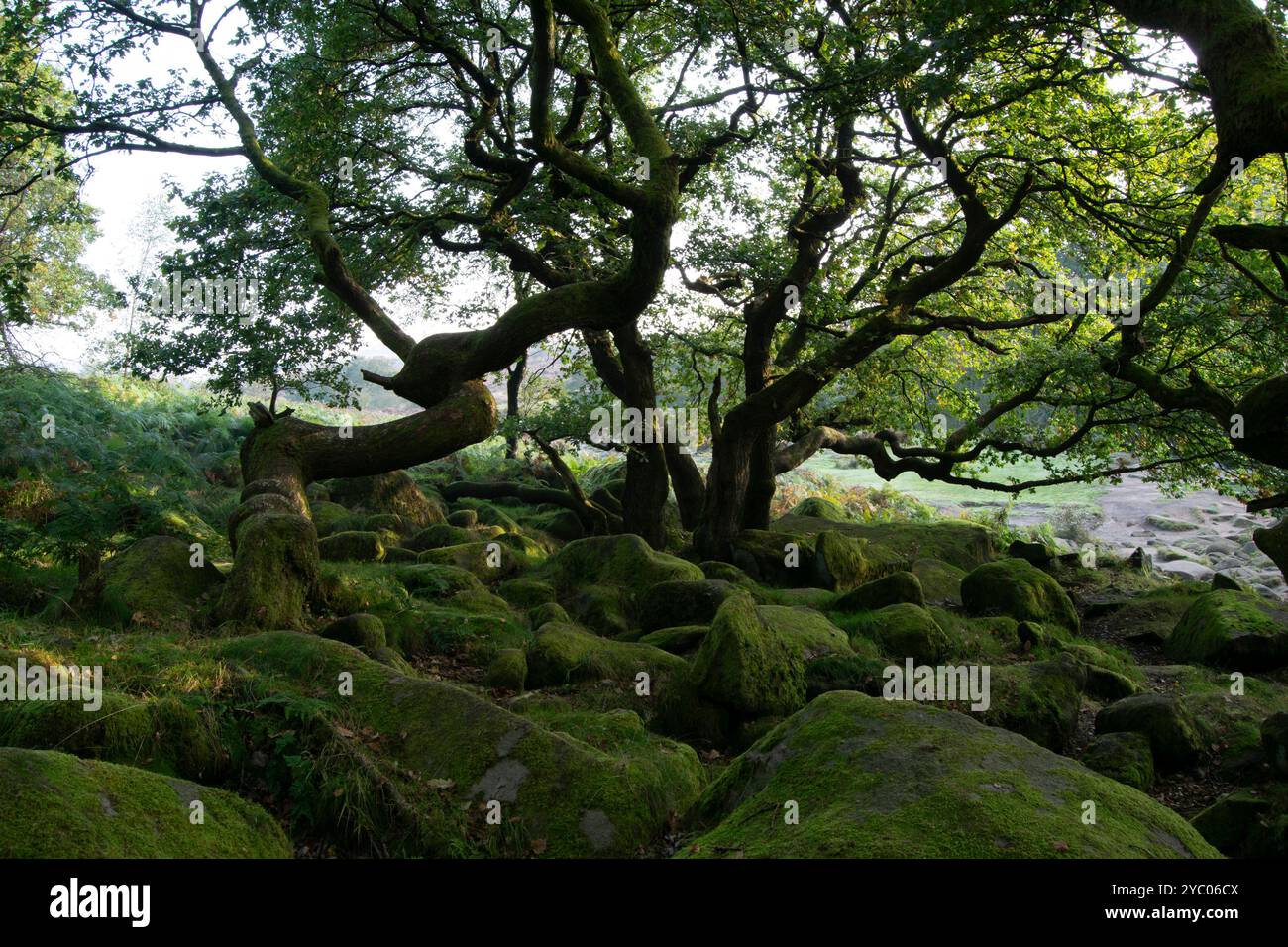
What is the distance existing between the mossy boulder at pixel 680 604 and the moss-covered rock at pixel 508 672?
8.73ft

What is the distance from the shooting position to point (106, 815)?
400 centimetres

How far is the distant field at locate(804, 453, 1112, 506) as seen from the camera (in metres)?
32.3

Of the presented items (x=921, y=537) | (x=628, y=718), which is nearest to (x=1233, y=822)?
(x=628, y=718)

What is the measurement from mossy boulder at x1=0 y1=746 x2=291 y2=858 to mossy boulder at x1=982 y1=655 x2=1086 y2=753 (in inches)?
239

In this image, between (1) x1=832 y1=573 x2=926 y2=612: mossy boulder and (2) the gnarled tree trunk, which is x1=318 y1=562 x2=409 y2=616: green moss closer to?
(2) the gnarled tree trunk

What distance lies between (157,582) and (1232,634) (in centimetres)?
1169

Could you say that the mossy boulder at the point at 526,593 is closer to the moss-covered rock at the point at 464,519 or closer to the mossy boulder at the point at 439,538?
the mossy boulder at the point at 439,538

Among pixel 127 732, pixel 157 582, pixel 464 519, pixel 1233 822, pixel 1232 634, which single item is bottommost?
pixel 1233 822

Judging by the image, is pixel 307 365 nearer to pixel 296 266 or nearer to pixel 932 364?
pixel 296 266

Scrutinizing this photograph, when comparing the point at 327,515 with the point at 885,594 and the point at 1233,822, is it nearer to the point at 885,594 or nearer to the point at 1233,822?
the point at 885,594

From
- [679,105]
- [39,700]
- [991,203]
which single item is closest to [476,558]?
[679,105]

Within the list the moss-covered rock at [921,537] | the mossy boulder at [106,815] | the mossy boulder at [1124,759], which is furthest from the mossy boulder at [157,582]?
the moss-covered rock at [921,537]

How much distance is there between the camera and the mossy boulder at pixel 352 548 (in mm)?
12344

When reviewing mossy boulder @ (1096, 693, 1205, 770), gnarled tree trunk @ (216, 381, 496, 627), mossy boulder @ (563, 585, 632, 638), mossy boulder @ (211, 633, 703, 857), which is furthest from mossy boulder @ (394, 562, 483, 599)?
mossy boulder @ (1096, 693, 1205, 770)
